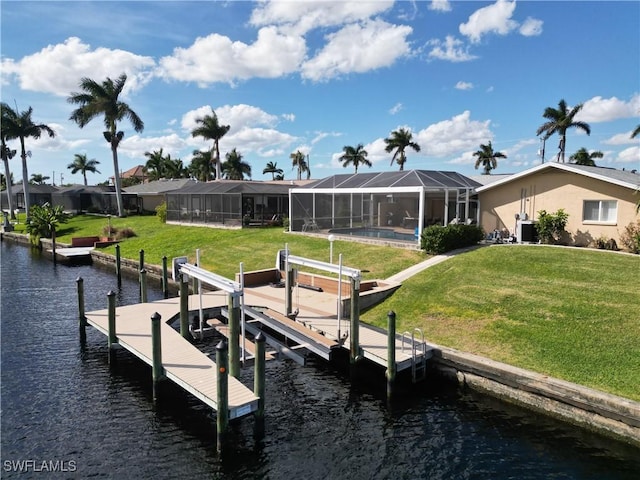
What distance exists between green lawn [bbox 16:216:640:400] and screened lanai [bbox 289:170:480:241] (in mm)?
4352

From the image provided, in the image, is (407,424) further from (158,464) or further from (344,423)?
(158,464)

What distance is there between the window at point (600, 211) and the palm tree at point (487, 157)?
48.0 metres

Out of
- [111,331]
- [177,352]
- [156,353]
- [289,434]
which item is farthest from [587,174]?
[111,331]

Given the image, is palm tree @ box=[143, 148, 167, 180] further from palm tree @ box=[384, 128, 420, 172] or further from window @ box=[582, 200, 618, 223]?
window @ box=[582, 200, 618, 223]

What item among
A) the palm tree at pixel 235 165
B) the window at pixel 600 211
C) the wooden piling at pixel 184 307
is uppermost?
the palm tree at pixel 235 165

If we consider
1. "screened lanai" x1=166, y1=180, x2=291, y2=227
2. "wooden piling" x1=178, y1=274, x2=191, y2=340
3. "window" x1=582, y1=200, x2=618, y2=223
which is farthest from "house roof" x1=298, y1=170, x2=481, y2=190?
"wooden piling" x1=178, y1=274, x2=191, y2=340

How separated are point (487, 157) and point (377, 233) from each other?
160ft

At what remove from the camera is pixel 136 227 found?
4012cm

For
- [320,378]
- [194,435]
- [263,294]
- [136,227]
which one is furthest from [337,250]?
[136,227]

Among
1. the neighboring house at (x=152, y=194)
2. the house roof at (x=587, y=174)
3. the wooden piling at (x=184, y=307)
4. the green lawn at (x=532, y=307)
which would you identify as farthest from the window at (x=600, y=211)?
the neighboring house at (x=152, y=194)

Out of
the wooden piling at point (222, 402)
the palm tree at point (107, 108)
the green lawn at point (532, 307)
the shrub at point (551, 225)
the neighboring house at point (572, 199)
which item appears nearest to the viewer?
the wooden piling at point (222, 402)

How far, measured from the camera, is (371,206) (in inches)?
1145

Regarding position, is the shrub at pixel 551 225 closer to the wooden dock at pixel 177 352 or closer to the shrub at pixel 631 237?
the shrub at pixel 631 237

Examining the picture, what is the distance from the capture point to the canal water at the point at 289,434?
829 centimetres
